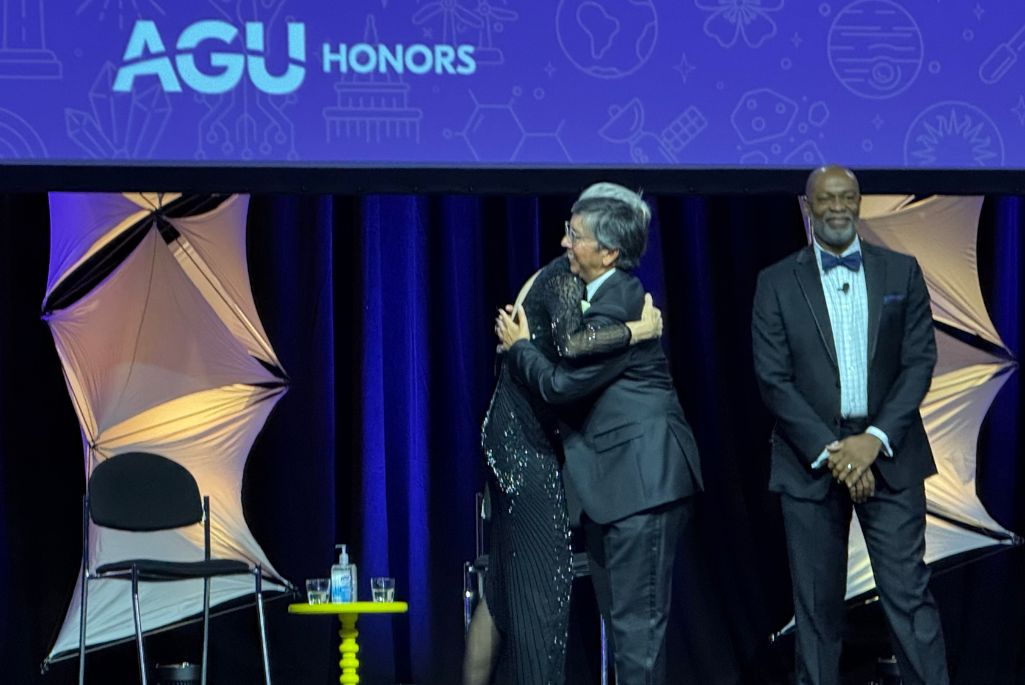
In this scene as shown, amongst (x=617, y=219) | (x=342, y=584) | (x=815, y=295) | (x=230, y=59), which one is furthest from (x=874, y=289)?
(x=342, y=584)

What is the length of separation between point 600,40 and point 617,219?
4.37 feet

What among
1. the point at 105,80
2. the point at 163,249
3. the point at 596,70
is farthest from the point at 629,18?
the point at 163,249

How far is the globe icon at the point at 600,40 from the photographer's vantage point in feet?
15.2

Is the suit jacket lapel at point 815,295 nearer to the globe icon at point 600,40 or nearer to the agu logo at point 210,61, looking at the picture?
the globe icon at point 600,40

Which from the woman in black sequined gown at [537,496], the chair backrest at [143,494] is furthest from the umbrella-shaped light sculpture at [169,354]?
the woman in black sequined gown at [537,496]

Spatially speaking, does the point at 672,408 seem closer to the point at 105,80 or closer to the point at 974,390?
the point at 105,80

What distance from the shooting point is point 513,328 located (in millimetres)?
3451

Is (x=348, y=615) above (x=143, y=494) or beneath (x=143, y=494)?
beneath

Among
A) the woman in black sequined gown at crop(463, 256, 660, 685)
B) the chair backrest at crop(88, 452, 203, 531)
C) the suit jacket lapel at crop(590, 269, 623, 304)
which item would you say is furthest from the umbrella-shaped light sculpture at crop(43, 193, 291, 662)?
the suit jacket lapel at crop(590, 269, 623, 304)

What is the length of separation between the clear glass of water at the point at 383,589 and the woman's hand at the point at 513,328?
1913 mm

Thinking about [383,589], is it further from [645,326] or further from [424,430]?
[645,326]

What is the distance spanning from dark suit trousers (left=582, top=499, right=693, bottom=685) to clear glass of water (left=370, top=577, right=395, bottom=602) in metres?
1.82

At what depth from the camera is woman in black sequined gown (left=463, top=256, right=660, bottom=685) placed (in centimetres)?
338

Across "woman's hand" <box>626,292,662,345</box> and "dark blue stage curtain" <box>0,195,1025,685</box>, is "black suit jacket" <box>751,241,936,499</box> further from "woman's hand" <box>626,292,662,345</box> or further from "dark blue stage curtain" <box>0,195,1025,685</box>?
"dark blue stage curtain" <box>0,195,1025,685</box>
